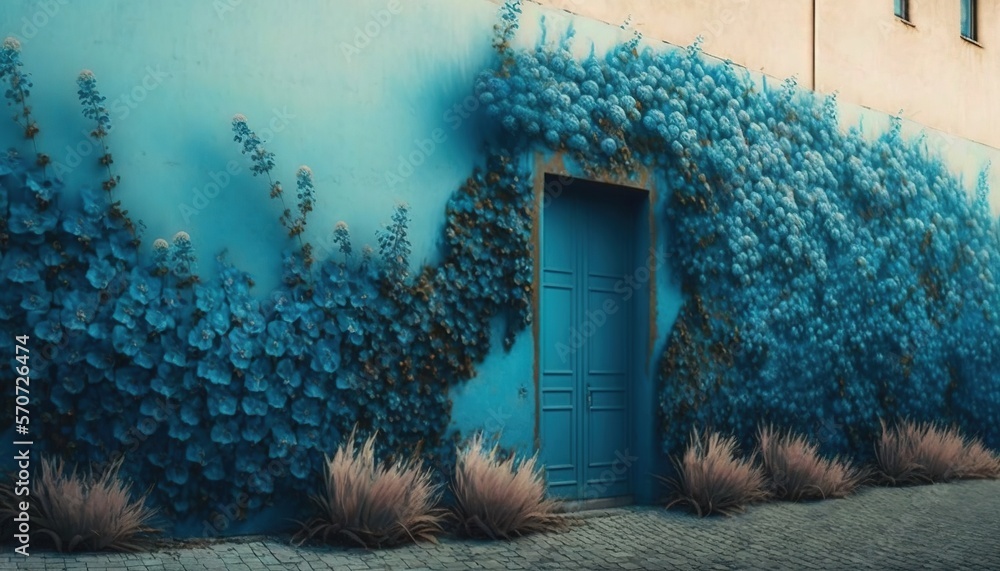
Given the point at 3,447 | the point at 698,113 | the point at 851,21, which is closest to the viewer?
the point at 3,447

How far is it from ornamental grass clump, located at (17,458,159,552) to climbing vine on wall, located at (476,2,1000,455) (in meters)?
3.81

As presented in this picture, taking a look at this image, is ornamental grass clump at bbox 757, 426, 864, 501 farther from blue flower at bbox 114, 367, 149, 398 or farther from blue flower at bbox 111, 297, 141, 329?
blue flower at bbox 111, 297, 141, 329

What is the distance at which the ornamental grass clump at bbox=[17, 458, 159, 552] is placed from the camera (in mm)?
5348

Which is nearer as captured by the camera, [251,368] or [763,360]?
[251,368]

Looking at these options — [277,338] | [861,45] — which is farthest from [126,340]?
[861,45]

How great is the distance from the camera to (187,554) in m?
5.65

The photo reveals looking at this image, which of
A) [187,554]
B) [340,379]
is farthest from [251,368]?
[187,554]

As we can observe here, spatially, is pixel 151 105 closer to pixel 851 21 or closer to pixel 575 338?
pixel 575 338

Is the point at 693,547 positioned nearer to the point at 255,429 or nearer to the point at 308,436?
the point at 308,436

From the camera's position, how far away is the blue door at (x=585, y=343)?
802 cm

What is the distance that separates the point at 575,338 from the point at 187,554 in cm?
363

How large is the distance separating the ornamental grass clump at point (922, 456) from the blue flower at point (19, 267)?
316 inches

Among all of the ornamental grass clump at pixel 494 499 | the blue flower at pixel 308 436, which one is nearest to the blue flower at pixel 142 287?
the blue flower at pixel 308 436

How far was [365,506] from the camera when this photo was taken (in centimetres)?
617
